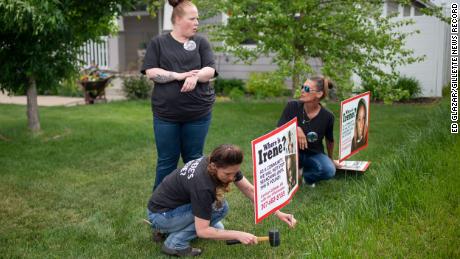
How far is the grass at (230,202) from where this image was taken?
354 cm

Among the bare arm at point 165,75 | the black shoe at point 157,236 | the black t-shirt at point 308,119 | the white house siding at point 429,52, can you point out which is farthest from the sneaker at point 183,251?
the white house siding at point 429,52

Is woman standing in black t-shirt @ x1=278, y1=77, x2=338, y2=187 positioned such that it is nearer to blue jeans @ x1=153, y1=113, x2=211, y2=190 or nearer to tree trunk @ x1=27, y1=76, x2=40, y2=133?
blue jeans @ x1=153, y1=113, x2=211, y2=190

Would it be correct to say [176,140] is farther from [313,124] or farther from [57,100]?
[57,100]

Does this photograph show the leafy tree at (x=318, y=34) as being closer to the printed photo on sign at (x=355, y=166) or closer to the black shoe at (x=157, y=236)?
the printed photo on sign at (x=355, y=166)

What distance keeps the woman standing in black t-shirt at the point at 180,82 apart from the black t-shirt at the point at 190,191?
1.76 ft

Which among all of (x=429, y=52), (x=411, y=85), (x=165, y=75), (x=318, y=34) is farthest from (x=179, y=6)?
(x=429, y=52)

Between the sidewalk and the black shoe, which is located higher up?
the sidewalk

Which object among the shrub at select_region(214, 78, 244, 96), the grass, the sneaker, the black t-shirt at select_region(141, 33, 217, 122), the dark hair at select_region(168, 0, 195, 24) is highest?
the dark hair at select_region(168, 0, 195, 24)

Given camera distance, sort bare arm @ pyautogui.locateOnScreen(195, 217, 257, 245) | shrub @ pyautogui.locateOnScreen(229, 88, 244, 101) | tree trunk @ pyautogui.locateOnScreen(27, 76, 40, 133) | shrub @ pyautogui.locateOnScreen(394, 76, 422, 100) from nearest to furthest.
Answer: bare arm @ pyautogui.locateOnScreen(195, 217, 257, 245), tree trunk @ pyautogui.locateOnScreen(27, 76, 40, 133), shrub @ pyautogui.locateOnScreen(394, 76, 422, 100), shrub @ pyautogui.locateOnScreen(229, 88, 244, 101)

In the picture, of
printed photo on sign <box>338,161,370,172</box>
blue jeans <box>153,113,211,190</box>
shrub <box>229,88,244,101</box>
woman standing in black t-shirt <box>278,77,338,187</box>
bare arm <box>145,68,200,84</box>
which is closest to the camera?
bare arm <box>145,68,200,84</box>

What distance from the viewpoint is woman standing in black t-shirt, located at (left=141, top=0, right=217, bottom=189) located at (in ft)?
12.8

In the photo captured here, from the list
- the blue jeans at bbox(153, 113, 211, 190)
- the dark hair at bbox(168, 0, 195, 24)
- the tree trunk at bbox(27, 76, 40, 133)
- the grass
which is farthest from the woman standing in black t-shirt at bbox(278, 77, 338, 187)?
the tree trunk at bbox(27, 76, 40, 133)

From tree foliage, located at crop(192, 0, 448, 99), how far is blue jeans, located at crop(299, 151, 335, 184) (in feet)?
8.83

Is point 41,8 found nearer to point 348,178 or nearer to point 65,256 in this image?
point 65,256
